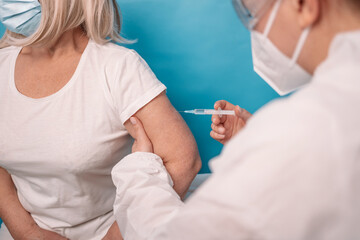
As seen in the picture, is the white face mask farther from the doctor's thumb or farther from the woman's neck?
the woman's neck

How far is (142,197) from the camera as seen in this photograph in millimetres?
903

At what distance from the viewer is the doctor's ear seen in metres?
0.60

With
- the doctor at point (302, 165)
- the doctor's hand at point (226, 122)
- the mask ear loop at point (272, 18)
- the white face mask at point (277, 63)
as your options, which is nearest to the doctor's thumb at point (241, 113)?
the doctor's hand at point (226, 122)

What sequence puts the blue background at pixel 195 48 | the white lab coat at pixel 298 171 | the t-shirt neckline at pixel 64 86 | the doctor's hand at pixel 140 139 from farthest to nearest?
the blue background at pixel 195 48, the t-shirt neckline at pixel 64 86, the doctor's hand at pixel 140 139, the white lab coat at pixel 298 171

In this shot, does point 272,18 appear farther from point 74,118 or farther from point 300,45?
point 74,118

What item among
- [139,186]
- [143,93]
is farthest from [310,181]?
[143,93]

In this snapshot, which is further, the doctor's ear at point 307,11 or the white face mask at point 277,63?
the white face mask at point 277,63

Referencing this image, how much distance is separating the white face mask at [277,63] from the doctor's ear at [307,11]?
0.03 m

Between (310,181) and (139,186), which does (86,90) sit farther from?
(310,181)

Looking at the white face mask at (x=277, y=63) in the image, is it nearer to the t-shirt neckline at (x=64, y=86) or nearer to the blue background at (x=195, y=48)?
the t-shirt neckline at (x=64, y=86)

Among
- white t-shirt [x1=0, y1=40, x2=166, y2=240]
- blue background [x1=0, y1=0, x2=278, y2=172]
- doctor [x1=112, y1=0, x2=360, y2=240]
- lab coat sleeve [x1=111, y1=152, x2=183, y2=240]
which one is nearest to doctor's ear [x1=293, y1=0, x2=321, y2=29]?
doctor [x1=112, y1=0, x2=360, y2=240]

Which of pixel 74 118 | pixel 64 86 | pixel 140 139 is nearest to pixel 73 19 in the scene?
pixel 64 86

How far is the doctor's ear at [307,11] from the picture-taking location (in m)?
0.60

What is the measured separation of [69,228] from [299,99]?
108 cm
